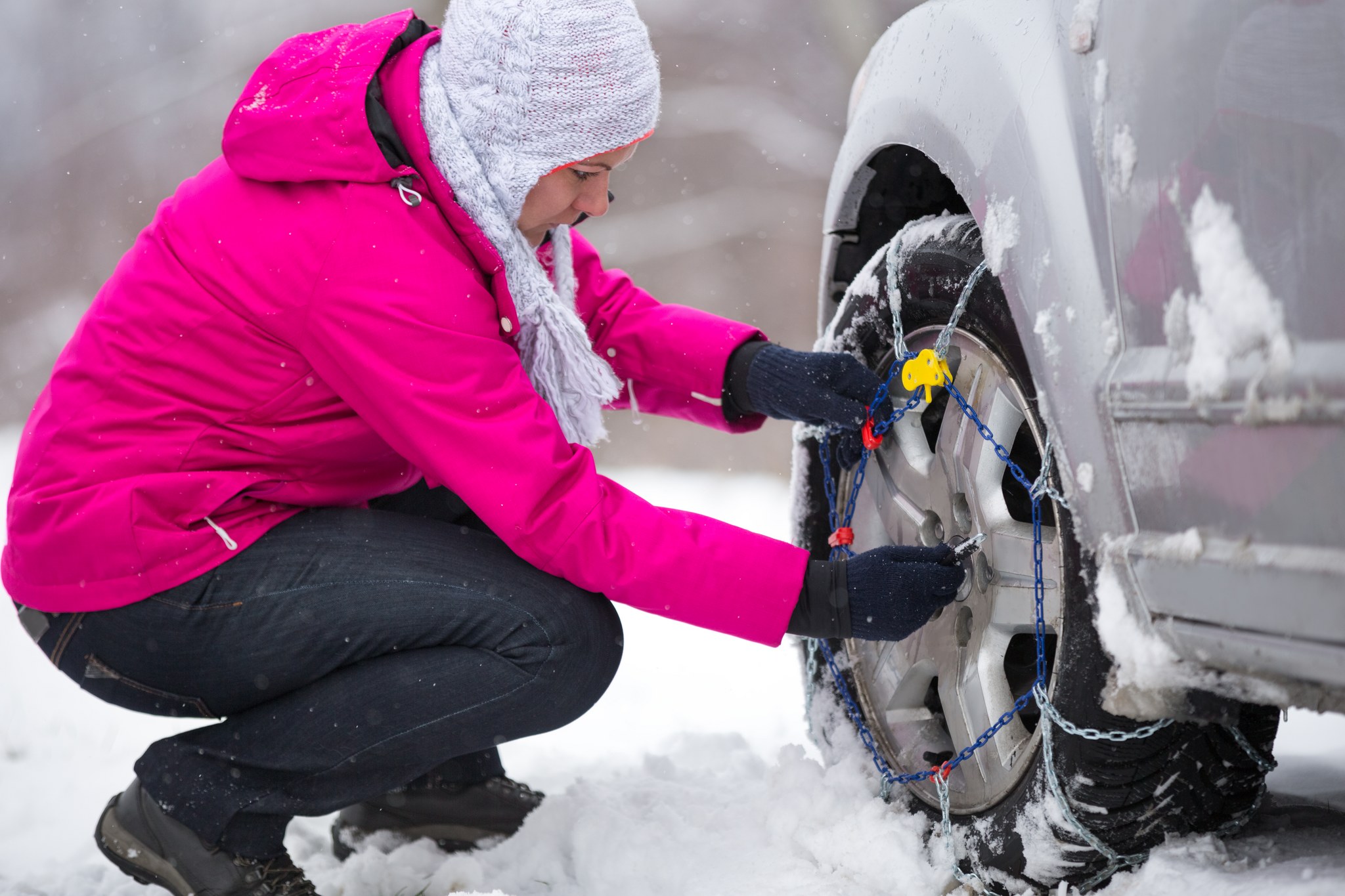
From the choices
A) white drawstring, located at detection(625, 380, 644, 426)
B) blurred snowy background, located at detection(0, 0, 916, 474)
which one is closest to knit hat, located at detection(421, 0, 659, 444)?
white drawstring, located at detection(625, 380, 644, 426)

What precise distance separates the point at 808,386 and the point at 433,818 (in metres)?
1.07

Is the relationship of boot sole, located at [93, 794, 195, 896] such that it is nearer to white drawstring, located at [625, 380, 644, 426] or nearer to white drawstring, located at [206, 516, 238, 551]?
white drawstring, located at [206, 516, 238, 551]

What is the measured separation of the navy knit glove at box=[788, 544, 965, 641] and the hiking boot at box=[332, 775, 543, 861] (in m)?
0.83

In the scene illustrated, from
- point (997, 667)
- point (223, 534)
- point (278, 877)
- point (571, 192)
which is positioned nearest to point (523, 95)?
point (571, 192)

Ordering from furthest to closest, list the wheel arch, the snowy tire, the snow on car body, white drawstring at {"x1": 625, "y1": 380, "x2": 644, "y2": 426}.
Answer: white drawstring at {"x1": 625, "y1": 380, "x2": 644, "y2": 426} → the snowy tire → the wheel arch → the snow on car body

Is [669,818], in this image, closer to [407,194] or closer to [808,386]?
[808,386]

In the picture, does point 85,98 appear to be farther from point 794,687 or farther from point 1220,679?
point 1220,679

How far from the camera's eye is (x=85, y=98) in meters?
8.64

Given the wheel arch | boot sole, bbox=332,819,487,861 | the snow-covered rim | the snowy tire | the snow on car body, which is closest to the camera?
the snow on car body

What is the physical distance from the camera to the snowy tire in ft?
4.33

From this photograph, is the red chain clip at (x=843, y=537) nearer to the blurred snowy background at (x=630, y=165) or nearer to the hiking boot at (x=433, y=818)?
the hiking boot at (x=433, y=818)

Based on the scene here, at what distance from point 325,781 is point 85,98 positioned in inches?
343

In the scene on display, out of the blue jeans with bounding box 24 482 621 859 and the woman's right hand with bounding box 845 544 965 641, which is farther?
the blue jeans with bounding box 24 482 621 859

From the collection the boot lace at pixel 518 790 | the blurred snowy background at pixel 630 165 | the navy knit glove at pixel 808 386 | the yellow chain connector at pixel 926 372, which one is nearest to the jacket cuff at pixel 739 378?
the navy knit glove at pixel 808 386
